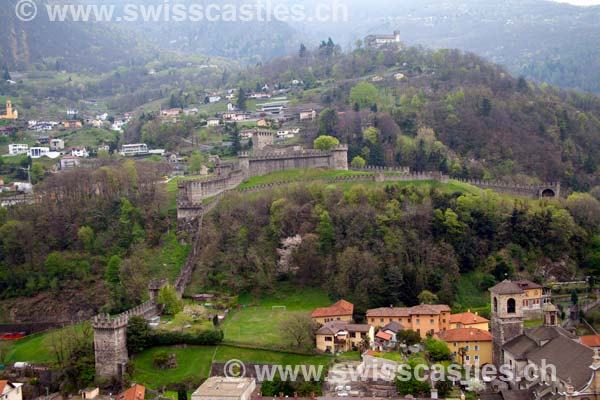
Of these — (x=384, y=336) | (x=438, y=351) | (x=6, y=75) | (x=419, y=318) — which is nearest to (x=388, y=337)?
(x=384, y=336)

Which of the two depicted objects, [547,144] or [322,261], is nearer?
[322,261]

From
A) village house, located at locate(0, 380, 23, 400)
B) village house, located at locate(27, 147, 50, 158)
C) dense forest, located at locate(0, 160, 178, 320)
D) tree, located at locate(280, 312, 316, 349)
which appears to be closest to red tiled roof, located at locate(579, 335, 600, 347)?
tree, located at locate(280, 312, 316, 349)

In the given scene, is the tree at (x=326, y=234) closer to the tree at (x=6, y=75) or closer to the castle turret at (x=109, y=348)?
the castle turret at (x=109, y=348)

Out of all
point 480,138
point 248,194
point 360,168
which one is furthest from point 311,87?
point 248,194

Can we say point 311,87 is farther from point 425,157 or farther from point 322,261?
point 322,261

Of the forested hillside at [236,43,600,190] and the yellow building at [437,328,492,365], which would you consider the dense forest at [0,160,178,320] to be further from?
the forested hillside at [236,43,600,190]
